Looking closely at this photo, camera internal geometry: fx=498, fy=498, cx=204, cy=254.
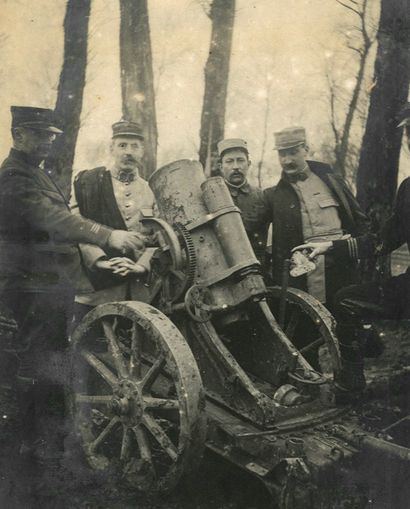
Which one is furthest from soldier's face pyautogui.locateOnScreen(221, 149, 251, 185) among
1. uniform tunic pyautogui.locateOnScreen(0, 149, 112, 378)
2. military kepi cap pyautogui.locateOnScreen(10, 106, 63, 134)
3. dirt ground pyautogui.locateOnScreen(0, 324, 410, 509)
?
dirt ground pyautogui.locateOnScreen(0, 324, 410, 509)

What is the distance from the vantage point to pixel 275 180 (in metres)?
4.33

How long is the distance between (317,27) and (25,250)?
2.87 meters

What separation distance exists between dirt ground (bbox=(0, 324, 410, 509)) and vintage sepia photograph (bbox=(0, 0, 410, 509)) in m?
0.01

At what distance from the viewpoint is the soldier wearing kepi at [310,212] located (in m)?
4.16

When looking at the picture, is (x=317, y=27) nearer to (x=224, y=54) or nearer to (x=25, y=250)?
(x=224, y=54)

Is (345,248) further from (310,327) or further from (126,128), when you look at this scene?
(126,128)

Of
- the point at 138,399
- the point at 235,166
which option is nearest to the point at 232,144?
the point at 235,166

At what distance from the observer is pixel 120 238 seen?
3822 millimetres

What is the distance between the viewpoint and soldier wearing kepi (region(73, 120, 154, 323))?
3828 mm

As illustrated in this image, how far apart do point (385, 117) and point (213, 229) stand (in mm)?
1904

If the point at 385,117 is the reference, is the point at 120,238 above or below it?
below

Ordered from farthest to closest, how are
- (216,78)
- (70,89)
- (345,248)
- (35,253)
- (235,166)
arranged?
1. (235,166)
2. (345,248)
3. (216,78)
4. (70,89)
5. (35,253)

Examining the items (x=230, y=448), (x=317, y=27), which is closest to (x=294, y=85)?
(x=317, y=27)

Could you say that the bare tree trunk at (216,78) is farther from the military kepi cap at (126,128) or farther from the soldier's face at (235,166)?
the military kepi cap at (126,128)
